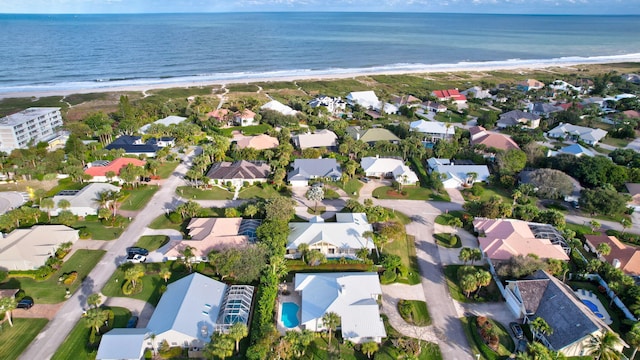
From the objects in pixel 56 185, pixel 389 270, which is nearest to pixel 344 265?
pixel 389 270

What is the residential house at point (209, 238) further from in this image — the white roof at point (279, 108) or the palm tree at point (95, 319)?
the white roof at point (279, 108)

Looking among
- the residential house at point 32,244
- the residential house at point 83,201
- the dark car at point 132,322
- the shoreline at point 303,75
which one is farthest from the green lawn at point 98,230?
the shoreline at point 303,75

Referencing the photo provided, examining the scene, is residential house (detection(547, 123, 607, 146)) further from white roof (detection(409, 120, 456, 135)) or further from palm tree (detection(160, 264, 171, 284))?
palm tree (detection(160, 264, 171, 284))

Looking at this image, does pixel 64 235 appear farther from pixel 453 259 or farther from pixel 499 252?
pixel 499 252

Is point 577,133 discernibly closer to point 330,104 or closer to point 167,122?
point 330,104

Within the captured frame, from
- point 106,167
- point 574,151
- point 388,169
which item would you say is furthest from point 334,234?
point 574,151

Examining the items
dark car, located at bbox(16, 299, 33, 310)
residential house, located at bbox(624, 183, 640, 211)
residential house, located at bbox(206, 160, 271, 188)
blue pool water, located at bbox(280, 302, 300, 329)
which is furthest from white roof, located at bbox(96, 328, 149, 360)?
residential house, located at bbox(624, 183, 640, 211)
